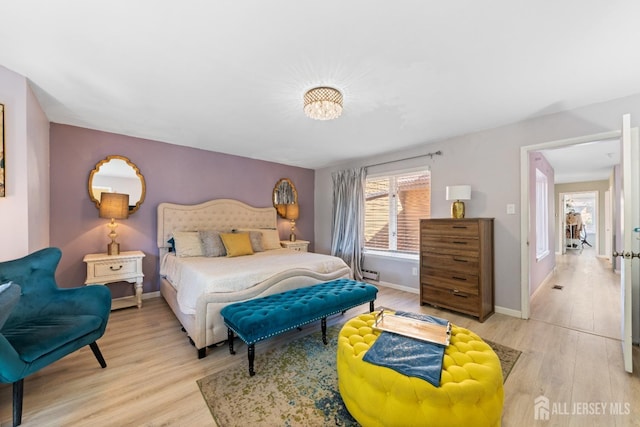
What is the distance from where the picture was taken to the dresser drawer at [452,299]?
298cm

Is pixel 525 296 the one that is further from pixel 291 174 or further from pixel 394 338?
pixel 291 174

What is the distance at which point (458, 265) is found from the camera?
312 cm

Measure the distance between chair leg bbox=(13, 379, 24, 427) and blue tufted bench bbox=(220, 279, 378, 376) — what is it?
1164 millimetres

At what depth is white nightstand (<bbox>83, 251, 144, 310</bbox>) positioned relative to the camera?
9.88ft

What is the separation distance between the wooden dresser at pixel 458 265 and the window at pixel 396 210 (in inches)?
27.4

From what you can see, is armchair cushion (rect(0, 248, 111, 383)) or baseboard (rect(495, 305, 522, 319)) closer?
armchair cushion (rect(0, 248, 111, 383))

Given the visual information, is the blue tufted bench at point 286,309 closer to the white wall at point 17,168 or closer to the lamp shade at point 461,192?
the lamp shade at point 461,192

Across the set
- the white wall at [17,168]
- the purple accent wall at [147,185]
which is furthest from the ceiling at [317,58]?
the purple accent wall at [147,185]

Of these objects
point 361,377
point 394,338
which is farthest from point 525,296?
point 361,377

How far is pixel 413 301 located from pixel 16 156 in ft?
14.6

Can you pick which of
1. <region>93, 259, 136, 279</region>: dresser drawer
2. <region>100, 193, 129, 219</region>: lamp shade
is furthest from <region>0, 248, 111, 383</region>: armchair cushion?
<region>100, 193, 129, 219</region>: lamp shade

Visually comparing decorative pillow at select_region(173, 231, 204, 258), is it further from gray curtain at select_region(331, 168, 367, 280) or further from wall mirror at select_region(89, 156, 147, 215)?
gray curtain at select_region(331, 168, 367, 280)

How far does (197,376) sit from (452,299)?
113 inches

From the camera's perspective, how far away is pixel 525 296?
2.97 metres
